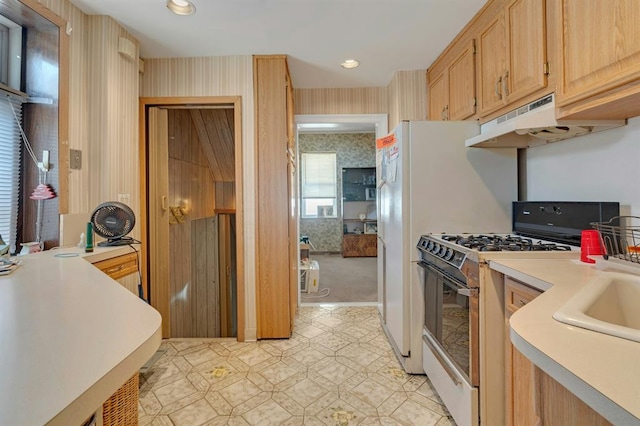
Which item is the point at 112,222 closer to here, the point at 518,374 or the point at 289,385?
the point at 289,385

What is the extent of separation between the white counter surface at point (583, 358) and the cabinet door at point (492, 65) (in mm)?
1434

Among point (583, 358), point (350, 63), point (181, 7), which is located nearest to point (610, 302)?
point (583, 358)

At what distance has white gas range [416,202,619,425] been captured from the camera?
130 centimetres

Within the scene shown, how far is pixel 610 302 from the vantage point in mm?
875

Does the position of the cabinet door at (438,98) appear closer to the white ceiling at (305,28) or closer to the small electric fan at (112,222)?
the white ceiling at (305,28)

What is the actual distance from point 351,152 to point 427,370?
17.4 ft

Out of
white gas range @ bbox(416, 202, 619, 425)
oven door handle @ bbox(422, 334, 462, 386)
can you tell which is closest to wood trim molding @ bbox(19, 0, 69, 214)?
white gas range @ bbox(416, 202, 619, 425)

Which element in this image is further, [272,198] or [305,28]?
[272,198]

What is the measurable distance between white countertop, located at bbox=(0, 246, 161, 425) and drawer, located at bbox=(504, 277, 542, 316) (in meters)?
1.22

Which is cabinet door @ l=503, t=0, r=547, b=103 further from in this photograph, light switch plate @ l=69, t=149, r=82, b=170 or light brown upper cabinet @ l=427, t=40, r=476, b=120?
light switch plate @ l=69, t=149, r=82, b=170

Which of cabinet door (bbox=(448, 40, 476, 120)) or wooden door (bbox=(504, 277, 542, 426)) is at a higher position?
cabinet door (bbox=(448, 40, 476, 120))

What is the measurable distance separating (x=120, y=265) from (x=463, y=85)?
2704 millimetres

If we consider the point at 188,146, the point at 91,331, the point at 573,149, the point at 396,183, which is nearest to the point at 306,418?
the point at 91,331

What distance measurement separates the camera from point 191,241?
11.4ft
